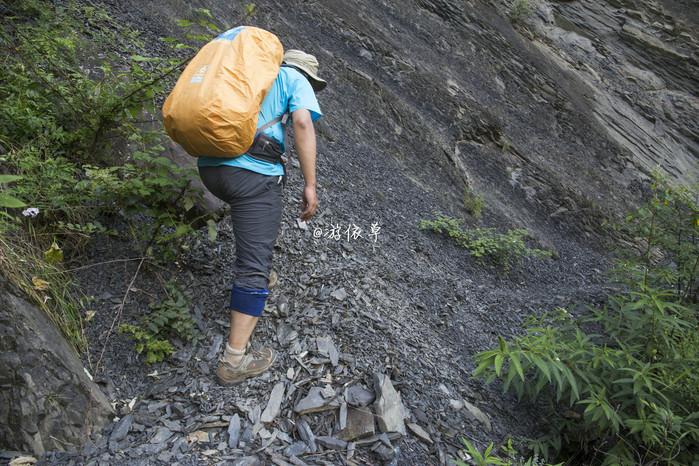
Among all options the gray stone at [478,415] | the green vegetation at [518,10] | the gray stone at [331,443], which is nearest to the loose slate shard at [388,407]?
the gray stone at [331,443]

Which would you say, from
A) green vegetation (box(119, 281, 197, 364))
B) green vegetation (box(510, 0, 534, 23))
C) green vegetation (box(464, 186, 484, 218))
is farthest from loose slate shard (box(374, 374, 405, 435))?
green vegetation (box(510, 0, 534, 23))

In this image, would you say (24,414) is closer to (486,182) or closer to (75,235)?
(75,235)

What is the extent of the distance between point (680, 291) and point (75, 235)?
4.19 metres

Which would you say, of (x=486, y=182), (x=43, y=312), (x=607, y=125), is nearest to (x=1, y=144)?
(x=43, y=312)

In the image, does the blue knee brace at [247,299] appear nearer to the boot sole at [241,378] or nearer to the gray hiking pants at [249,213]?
the gray hiking pants at [249,213]

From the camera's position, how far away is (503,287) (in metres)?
5.63

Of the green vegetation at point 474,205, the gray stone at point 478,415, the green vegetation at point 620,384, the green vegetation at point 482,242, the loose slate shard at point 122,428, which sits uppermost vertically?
the green vegetation at point 620,384

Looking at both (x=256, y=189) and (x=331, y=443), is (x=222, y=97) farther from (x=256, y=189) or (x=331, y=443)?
(x=331, y=443)

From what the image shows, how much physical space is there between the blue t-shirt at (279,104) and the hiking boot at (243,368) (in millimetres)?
1071

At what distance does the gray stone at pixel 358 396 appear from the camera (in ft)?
9.30

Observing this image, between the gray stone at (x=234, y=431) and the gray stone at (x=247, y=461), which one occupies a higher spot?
the gray stone at (x=247, y=461)

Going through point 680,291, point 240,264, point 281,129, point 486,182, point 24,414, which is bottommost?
point 486,182

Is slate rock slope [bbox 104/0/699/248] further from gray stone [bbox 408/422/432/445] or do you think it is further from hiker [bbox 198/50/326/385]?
gray stone [bbox 408/422/432/445]

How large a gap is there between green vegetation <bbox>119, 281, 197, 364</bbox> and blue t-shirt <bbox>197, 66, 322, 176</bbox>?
3.06 feet
